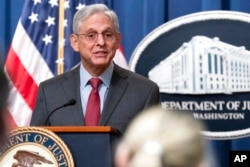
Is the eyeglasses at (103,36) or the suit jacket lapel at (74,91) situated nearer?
A: the suit jacket lapel at (74,91)

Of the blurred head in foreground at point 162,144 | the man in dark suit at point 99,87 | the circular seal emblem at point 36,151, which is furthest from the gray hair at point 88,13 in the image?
the blurred head in foreground at point 162,144

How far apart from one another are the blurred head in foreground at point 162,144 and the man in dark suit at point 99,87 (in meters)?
1.84

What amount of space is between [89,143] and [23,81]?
183 centimetres

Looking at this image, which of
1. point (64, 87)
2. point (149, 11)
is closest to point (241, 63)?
point (149, 11)

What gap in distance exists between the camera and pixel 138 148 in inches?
31.9

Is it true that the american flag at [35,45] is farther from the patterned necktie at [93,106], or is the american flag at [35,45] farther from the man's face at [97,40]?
the patterned necktie at [93,106]

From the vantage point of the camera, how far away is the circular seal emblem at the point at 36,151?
2.27m

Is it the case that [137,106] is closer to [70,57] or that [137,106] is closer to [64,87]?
[64,87]

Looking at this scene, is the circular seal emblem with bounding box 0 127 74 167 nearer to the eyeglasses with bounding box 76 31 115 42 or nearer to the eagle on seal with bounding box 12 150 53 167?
the eagle on seal with bounding box 12 150 53 167

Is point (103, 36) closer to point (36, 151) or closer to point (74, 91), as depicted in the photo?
point (74, 91)

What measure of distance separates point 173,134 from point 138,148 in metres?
0.05

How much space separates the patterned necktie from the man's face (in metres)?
0.15

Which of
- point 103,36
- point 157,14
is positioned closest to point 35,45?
point 157,14

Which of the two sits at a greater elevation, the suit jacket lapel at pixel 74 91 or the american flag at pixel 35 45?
the american flag at pixel 35 45
